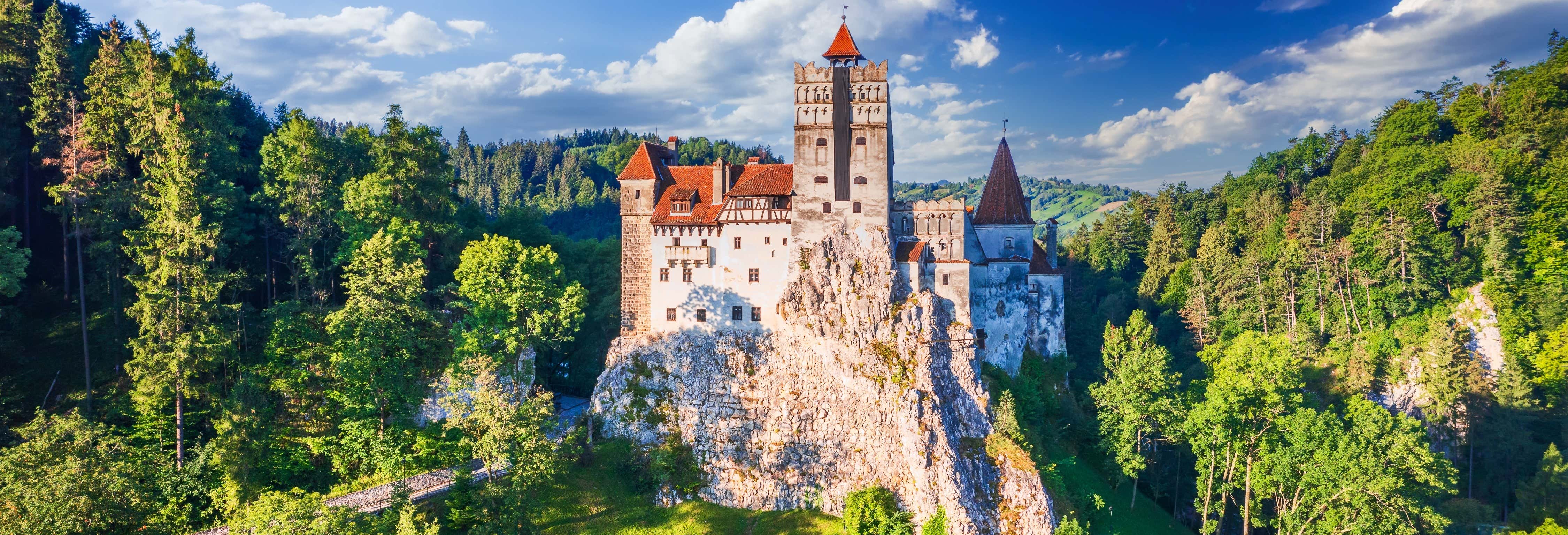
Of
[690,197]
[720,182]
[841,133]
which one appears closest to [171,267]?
[690,197]

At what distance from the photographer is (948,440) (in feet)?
148

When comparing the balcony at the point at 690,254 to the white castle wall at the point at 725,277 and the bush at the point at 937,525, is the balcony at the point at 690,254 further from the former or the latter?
the bush at the point at 937,525

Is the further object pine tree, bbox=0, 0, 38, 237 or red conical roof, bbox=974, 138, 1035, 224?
red conical roof, bbox=974, 138, 1035, 224

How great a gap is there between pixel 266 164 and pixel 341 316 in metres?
12.0

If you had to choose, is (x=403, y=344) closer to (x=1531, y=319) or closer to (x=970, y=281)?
(x=970, y=281)

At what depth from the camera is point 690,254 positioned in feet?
161

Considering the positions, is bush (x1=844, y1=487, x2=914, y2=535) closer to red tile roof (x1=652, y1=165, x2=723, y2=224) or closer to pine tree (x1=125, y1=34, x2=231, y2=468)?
red tile roof (x1=652, y1=165, x2=723, y2=224)

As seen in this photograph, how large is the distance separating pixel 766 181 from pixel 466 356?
64.7 feet

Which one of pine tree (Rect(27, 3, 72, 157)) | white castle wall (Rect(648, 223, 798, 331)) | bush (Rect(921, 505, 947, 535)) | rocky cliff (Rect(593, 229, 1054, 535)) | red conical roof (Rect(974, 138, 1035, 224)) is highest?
pine tree (Rect(27, 3, 72, 157))

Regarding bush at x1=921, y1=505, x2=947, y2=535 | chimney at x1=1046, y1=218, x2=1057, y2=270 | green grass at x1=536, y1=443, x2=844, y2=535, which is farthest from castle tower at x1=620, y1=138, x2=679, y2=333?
chimney at x1=1046, y1=218, x2=1057, y2=270

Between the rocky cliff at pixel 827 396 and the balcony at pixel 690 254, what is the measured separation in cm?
430

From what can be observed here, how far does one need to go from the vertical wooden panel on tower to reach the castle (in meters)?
0.07

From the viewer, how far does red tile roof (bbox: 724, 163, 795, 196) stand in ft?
159

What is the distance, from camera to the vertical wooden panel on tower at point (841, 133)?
4803 cm
